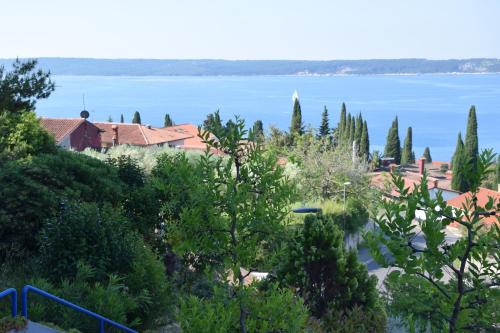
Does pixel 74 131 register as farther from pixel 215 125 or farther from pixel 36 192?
pixel 215 125

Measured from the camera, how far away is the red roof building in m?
38.6

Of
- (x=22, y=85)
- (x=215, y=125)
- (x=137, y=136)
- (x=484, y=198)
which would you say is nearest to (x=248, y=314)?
(x=215, y=125)

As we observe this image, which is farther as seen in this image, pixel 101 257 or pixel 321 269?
pixel 321 269

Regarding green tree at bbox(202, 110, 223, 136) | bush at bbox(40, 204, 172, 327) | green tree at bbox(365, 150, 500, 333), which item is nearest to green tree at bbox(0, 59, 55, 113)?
bush at bbox(40, 204, 172, 327)

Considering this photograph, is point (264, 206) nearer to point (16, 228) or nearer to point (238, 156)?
point (238, 156)

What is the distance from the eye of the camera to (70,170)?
13.3 metres

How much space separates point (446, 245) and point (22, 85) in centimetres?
1538

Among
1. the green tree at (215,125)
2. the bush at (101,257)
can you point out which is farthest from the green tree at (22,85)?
the green tree at (215,125)

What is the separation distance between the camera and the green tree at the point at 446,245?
5.12m

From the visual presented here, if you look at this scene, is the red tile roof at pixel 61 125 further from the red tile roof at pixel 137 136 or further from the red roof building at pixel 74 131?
the red tile roof at pixel 137 136

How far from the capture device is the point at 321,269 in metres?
10.5

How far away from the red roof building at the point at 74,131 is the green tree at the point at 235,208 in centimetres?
3335

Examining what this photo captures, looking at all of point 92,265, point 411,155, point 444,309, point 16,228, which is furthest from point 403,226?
point 411,155

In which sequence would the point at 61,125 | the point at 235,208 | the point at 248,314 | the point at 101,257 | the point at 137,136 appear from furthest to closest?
the point at 137,136 → the point at 61,125 → the point at 101,257 → the point at 248,314 → the point at 235,208
